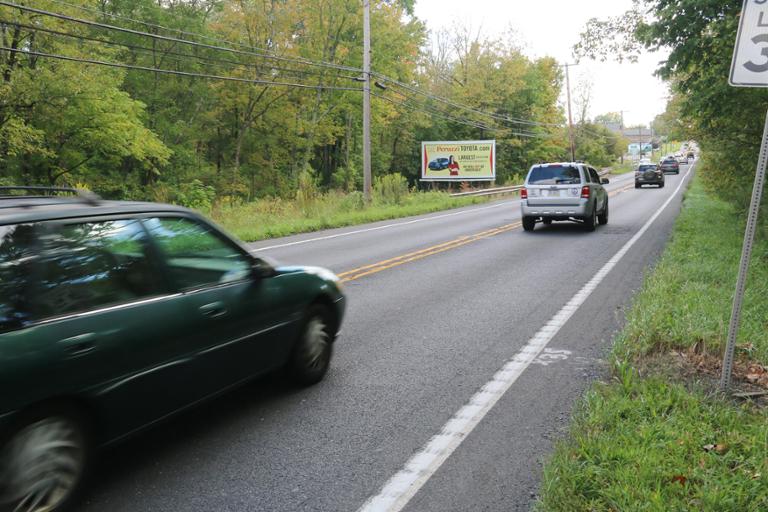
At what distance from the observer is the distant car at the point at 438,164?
46531mm

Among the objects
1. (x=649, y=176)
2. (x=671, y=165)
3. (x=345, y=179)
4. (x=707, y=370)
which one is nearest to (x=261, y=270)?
(x=707, y=370)

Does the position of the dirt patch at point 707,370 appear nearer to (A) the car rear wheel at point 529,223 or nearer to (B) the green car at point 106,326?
(B) the green car at point 106,326

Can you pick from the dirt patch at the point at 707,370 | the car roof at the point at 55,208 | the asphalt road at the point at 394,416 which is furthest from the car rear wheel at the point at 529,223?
the car roof at the point at 55,208

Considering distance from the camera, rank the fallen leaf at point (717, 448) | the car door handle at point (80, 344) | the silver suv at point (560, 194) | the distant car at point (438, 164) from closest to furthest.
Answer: the car door handle at point (80, 344) < the fallen leaf at point (717, 448) < the silver suv at point (560, 194) < the distant car at point (438, 164)

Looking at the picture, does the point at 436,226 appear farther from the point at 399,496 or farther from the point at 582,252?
the point at 399,496

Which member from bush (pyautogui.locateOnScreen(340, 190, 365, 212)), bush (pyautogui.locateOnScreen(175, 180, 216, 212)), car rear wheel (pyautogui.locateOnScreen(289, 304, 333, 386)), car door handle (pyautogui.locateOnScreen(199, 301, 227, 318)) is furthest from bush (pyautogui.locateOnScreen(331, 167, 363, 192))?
car door handle (pyautogui.locateOnScreen(199, 301, 227, 318))

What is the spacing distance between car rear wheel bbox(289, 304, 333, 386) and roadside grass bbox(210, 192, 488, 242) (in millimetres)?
10510

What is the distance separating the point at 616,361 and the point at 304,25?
4021cm

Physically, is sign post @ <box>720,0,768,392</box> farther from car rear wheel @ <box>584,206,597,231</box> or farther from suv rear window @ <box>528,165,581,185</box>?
car rear wheel @ <box>584,206,597,231</box>

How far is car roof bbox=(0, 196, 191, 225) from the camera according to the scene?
3137 mm

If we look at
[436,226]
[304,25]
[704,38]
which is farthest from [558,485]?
[304,25]

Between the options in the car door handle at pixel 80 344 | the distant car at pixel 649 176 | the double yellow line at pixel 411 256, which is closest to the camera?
the car door handle at pixel 80 344

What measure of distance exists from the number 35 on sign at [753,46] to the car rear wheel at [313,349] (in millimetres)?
3536

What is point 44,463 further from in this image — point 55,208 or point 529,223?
point 529,223
